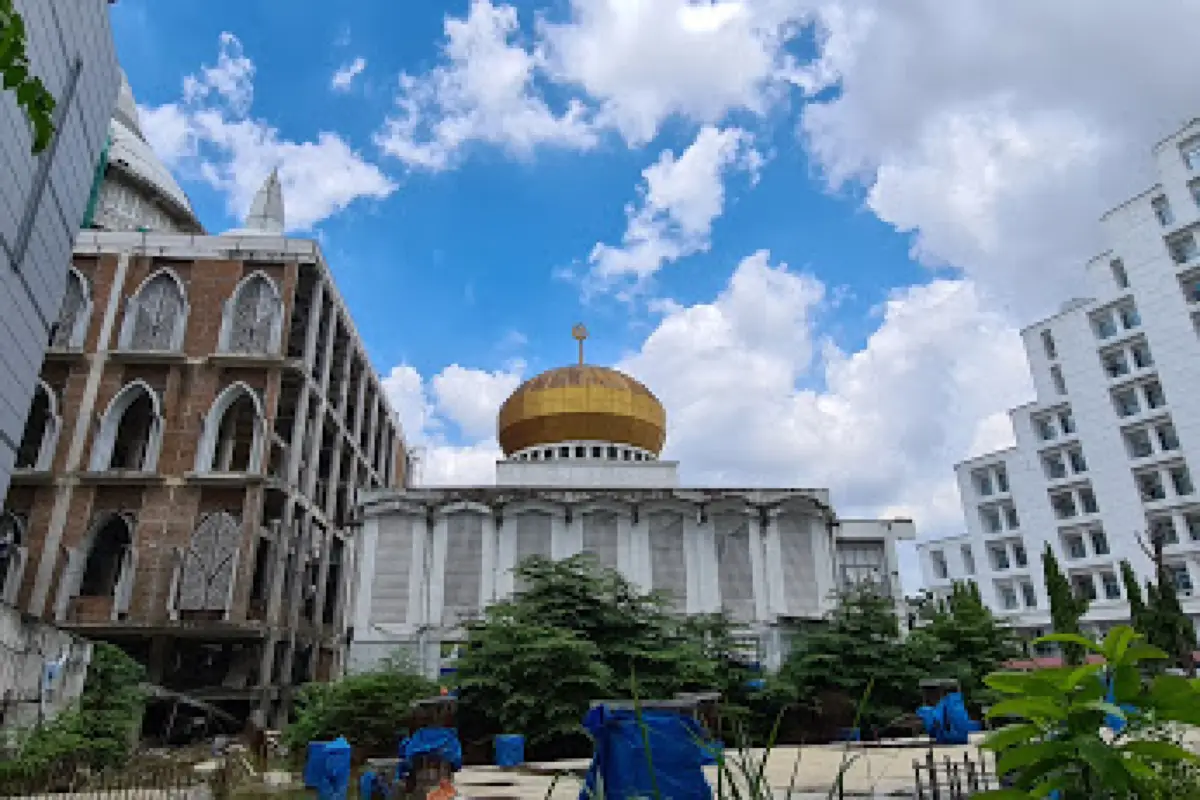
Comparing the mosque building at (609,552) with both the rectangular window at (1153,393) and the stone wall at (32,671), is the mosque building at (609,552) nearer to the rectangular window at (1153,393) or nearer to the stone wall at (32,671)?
the stone wall at (32,671)

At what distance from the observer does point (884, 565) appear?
2931 cm

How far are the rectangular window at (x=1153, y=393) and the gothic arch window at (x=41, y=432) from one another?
49.1 metres

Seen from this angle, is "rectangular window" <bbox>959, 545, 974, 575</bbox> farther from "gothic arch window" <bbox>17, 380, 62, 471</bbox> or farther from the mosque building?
"gothic arch window" <bbox>17, 380, 62, 471</bbox>

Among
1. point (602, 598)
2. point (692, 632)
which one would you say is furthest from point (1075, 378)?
point (602, 598)

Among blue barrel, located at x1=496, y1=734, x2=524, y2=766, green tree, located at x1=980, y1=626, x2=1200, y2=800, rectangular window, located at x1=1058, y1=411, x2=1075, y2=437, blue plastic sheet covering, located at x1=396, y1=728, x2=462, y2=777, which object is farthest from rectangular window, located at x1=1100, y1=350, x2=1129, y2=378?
green tree, located at x1=980, y1=626, x2=1200, y2=800

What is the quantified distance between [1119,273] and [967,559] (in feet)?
65.2

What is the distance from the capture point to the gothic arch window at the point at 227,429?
2816 cm

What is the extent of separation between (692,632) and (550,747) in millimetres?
5646

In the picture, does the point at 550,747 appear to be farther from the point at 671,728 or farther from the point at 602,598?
the point at 671,728

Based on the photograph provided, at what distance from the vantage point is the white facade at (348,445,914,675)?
24.8m

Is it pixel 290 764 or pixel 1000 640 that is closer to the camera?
pixel 290 764

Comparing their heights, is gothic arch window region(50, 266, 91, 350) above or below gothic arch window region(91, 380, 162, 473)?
above

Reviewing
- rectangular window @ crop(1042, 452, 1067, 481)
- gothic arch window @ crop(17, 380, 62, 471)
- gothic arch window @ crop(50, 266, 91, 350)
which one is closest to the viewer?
gothic arch window @ crop(17, 380, 62, 471)

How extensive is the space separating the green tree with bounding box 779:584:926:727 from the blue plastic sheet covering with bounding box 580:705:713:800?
535 inches
